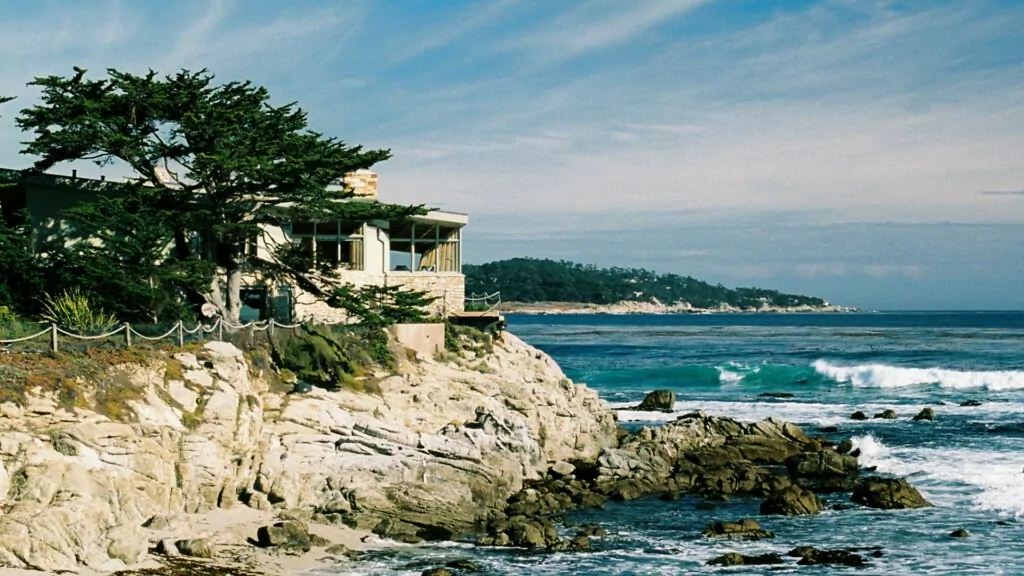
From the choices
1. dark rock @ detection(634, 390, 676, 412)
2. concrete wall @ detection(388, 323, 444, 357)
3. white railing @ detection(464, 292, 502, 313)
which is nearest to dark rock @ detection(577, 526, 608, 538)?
concrete wall @ detection(388, 323, 444, 357)

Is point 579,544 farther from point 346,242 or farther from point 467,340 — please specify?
point 346,242

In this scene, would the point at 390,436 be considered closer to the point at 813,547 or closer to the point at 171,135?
the point at 813,547

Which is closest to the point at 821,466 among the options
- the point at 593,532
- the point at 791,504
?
the point at 791,504

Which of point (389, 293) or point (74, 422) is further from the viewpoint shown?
point (389, 293)

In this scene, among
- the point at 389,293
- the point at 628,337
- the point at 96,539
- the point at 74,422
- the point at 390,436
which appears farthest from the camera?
the point at 628,337

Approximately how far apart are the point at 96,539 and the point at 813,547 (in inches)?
516

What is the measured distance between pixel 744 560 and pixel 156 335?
1419cm

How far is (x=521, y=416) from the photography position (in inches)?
1160

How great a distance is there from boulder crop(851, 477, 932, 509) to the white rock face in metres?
7.72

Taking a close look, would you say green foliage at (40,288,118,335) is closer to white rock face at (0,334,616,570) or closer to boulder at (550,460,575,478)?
white rock face at (0,334,616,570)

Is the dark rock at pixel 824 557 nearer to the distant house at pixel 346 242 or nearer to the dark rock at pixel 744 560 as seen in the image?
the dark rock at pixel 744 560

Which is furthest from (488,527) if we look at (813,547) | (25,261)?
(25,261)

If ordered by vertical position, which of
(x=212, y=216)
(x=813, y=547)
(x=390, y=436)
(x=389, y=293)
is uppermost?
(x=212, y=216)

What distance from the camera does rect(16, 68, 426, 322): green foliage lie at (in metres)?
29.4
